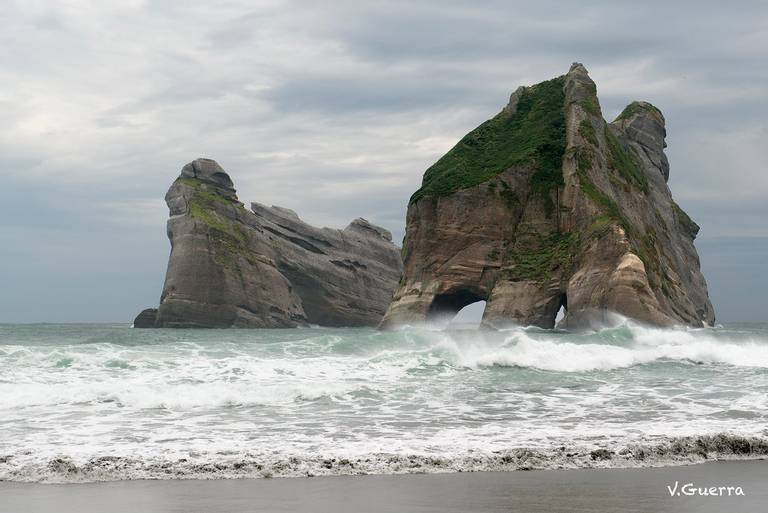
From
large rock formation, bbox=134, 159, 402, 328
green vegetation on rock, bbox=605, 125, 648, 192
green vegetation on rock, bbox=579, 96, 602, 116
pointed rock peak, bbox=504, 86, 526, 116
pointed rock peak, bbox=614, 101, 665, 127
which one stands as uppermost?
pointed rock peak, bbox=614, 101, 665, 127

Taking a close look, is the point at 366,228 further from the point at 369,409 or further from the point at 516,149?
the point at 369,409

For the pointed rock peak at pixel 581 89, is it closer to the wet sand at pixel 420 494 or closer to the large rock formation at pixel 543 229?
the large rock formation at pixel 543 229

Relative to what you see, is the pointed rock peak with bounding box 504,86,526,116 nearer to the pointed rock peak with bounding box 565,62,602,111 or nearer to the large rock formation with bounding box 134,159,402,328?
the pointed rock peak with bounding box 565,62,602,111

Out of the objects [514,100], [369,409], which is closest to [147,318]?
[514,100]

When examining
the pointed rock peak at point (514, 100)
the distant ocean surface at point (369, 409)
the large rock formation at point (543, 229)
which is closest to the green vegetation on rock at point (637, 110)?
the large rock formation at point (543, 229)

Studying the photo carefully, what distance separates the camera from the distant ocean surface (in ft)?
34.3

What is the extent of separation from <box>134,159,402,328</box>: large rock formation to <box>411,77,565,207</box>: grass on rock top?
33029 millimetres

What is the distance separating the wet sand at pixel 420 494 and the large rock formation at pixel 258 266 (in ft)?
275

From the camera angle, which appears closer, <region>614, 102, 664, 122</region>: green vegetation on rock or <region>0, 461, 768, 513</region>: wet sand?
<region>0, 461, 768, 513</region>: wet sand

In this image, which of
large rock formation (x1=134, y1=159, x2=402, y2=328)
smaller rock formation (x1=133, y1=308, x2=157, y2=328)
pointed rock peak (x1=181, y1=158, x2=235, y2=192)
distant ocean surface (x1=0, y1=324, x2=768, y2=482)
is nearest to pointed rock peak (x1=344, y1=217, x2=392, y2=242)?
large rock formation (x1=134, y1=159, x2=402, y2=328)

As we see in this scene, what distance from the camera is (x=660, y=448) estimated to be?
432 inches

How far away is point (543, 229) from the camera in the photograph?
62.3 metres

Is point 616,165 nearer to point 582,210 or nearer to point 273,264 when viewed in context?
point 582,210

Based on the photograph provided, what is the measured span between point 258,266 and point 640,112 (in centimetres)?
4797
